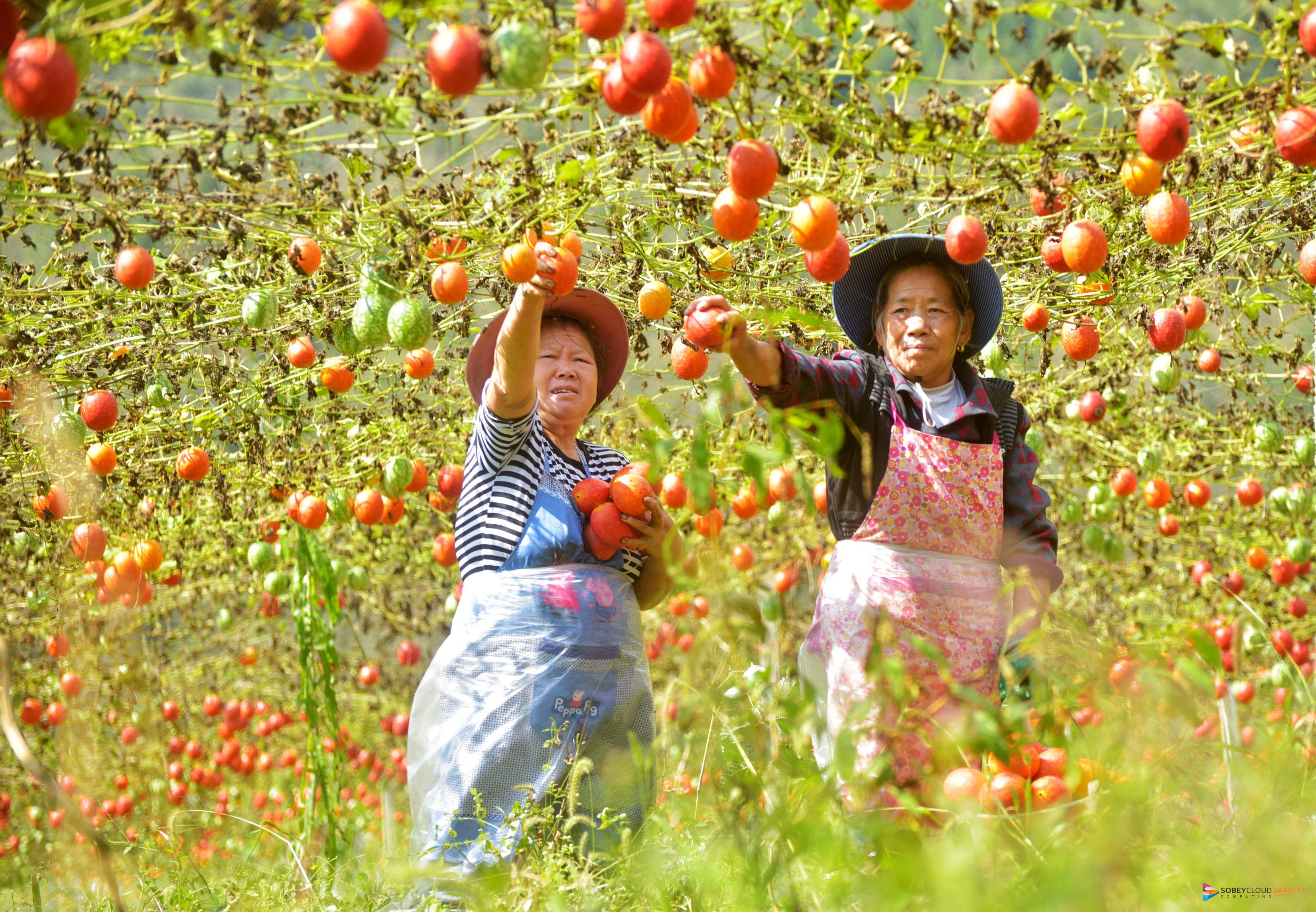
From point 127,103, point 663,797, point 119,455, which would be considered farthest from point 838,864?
point 119,455

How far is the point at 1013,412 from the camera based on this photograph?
2.22 m

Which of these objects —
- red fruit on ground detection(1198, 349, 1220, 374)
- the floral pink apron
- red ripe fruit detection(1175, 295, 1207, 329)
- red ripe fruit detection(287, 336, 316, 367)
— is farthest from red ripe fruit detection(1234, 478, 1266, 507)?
red ripe fruit detection(287, 336, 316, 367)

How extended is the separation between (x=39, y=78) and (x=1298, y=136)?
1.73 meters

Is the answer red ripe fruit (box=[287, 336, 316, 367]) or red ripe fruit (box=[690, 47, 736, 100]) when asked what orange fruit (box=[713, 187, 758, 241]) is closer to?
red ripe fruit (box=[690, 47, 736, 100])

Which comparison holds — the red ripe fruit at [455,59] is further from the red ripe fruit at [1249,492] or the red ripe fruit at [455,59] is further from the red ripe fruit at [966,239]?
the red ripe fruit at [1249,492]

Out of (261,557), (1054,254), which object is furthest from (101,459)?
(1054,254)

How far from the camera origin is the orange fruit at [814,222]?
1.71 metres

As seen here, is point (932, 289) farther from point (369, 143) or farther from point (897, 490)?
point (369, 143)

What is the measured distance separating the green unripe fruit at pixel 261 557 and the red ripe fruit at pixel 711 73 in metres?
2.89

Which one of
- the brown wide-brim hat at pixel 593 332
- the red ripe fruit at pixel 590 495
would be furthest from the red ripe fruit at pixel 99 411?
the red ripe fruit at pixel 590 495

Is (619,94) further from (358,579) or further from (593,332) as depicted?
(358,579)

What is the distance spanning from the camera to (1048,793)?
3.96ft

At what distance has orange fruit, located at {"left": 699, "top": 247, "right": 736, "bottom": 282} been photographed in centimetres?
237

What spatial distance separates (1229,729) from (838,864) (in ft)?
11.2
